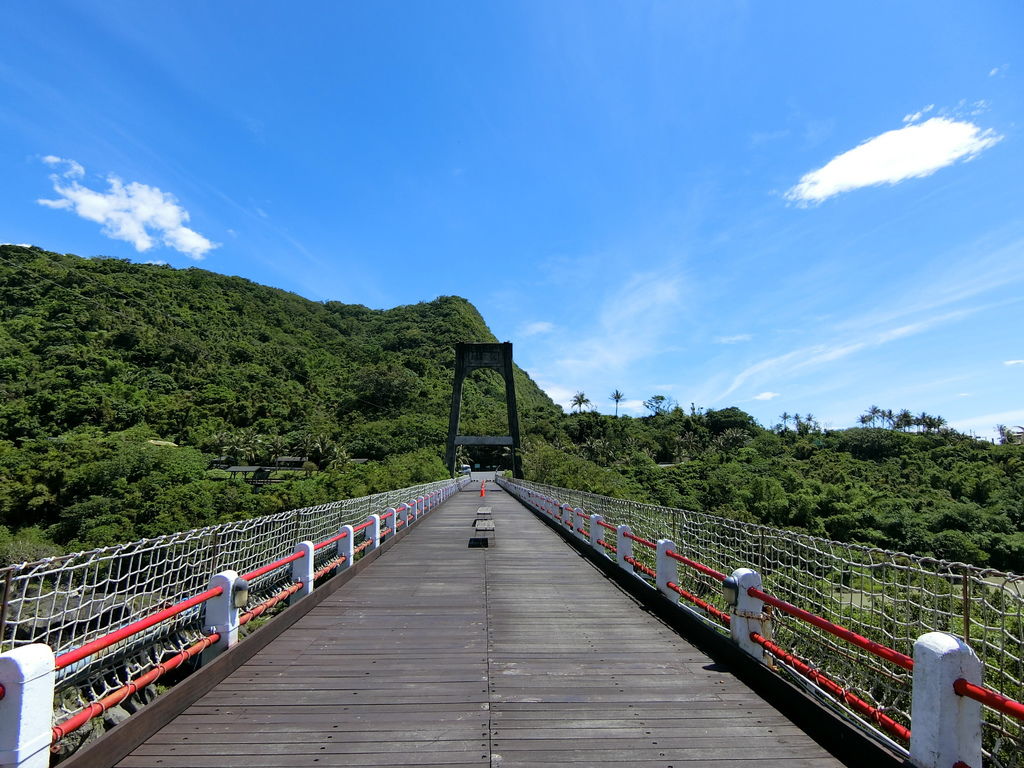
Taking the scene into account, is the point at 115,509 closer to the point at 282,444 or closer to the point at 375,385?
the point at 282,444

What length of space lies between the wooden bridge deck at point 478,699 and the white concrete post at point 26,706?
0.58 metres

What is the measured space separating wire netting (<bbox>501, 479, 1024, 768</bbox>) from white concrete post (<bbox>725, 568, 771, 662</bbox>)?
0.13 m

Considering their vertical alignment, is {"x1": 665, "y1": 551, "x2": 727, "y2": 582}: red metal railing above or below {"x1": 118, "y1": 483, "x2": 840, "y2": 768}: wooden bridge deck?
above

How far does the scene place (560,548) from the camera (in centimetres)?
1055

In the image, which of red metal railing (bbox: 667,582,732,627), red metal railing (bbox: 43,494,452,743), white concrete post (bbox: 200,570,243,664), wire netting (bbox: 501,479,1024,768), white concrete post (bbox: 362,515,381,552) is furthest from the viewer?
white concrete post (bbox: 362,515,381,552)

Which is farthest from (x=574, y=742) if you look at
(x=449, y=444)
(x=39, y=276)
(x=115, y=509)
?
(x=39, y=276)

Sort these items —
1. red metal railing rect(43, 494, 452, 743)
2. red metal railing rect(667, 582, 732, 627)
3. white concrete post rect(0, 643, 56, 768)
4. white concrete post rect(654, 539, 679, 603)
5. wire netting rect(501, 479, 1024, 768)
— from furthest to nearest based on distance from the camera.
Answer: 1. white concrete post rect(654, 539, 679, 603)
2. red metal railing rect(667, 582, 732, 627)
3. wire netting rect(501, 479, 1024, 768)
4. red metal railing rect(43, 494, 452, 743)
5. white concrete post rect(0, 643, 56, 768)

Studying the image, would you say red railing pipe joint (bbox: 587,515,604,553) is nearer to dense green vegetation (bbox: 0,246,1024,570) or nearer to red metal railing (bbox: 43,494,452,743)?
red metal railing (bbox: 43,494,452,743)

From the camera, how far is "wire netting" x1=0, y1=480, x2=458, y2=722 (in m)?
3.23

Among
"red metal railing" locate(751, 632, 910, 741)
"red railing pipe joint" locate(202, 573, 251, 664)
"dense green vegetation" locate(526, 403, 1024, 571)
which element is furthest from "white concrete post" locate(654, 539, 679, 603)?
"dense green vegetation" locate(526, 403, 1024, 571)

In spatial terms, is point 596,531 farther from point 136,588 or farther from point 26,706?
point 26,706

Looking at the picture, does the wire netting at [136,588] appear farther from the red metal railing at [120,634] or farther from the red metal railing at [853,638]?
the red metal railing at [853,638]

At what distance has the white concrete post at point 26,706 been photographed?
7.41 feet

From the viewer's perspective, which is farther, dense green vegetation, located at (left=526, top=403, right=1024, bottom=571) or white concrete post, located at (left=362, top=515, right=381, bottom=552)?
dense green vegetation, located at (left=526, top=403, right=1024, bottom=571)
